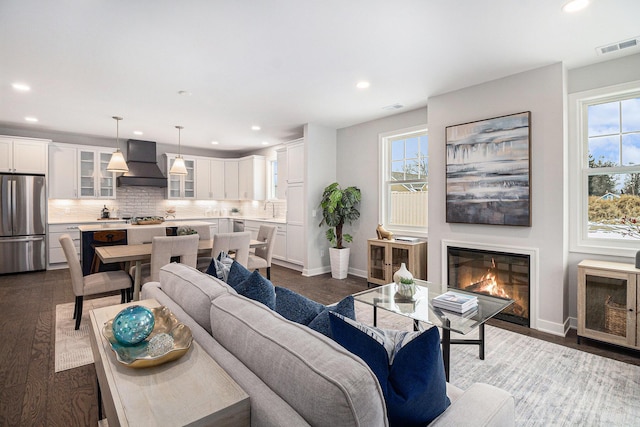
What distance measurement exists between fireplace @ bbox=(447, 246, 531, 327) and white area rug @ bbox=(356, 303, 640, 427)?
0.47 m

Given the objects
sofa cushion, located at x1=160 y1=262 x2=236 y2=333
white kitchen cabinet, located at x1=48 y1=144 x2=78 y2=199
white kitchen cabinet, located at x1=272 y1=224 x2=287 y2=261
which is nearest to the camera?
sofa cushion, located at x1=160 y1=262 x2=236 y2=333

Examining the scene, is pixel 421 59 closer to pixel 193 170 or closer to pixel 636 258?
pixel 636 258

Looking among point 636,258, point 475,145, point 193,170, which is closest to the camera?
point 636,258

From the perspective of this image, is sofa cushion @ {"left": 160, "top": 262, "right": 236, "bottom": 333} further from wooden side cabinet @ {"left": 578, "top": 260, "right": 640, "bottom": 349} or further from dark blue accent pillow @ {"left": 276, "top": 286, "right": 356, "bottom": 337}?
wooden side cabinet @ {"left": 578, "top": 260, "right": 640, "bottom": 349}

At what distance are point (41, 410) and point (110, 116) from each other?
14.3ft

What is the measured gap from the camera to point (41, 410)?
203cm

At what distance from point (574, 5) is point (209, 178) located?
7307 millimetres

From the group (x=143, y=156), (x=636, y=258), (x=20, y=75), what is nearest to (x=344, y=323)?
(x=636, y=258)

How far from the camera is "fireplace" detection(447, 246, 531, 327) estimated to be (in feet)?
11.3

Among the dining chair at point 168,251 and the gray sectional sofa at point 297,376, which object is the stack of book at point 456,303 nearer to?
the gray sectional sofa at point 297,376

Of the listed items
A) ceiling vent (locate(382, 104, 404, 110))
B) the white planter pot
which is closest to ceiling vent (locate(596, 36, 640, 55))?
ceiling vent (locate(382, 104, 404, 110))

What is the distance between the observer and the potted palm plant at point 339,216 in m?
5.32

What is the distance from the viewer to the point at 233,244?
12.4 ft

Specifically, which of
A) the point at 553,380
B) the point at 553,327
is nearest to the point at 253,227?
the point at 553,327
